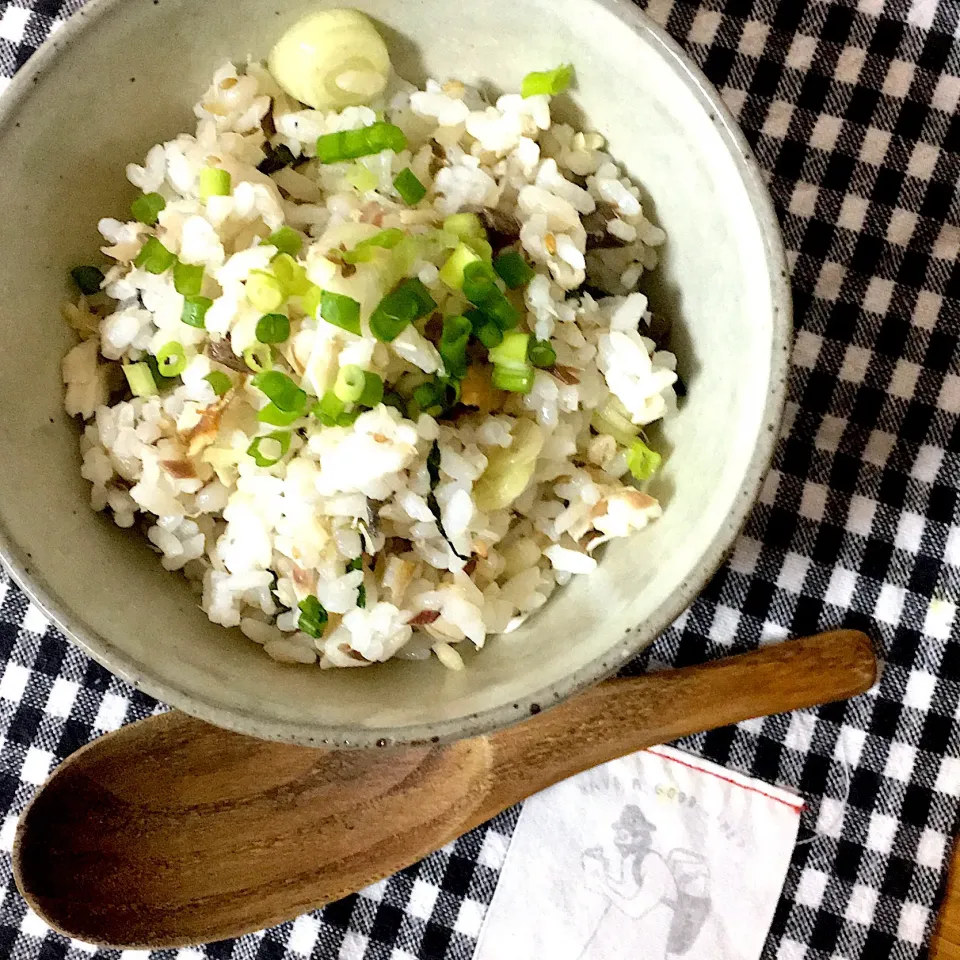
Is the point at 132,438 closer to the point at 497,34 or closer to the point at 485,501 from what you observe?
the point at 485,501

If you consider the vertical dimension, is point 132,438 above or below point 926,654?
above

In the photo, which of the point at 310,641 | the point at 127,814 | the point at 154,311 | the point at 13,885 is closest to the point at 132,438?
the point at 154,311

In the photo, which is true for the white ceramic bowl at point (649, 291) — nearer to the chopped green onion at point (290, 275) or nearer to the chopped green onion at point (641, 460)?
the chopped green onion at point (641, 460)

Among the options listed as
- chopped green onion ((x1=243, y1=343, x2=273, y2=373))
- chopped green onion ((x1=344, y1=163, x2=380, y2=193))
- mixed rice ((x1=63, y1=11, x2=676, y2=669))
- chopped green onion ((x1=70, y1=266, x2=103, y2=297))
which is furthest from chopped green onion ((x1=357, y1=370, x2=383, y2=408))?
chopped green onion ((x1=70, y1=266, x2=103, y2=297))

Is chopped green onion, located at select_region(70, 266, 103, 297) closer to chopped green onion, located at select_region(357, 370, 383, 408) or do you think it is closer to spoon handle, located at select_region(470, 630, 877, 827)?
chopped green onion, located at select_region(357, 370, 383, 408)

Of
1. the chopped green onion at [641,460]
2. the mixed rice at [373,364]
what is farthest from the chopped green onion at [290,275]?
the chopped green onion at [641,460]
